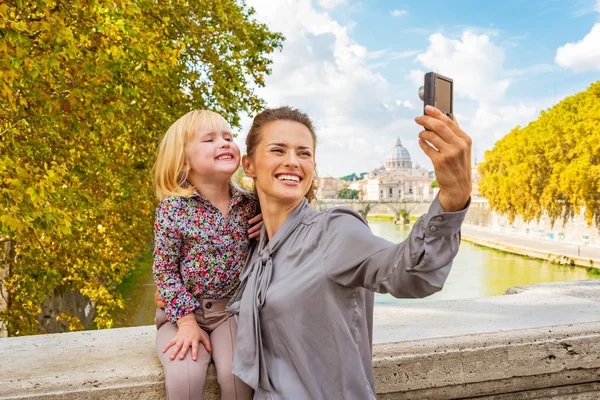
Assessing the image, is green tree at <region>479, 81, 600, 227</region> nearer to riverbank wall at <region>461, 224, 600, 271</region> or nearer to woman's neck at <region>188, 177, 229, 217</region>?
riverbank wall at <region>461, 224, 600, 271</region>

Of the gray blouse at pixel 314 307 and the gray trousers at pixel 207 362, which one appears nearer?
the gray blouse at pixel 314 307

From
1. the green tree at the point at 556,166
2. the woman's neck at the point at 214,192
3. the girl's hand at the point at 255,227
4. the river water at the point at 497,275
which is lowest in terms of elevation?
the river water at the point at 497,275

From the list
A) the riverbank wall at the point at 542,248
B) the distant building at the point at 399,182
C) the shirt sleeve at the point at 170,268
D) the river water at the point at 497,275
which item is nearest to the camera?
the shirt sleeve at the point at 170,268

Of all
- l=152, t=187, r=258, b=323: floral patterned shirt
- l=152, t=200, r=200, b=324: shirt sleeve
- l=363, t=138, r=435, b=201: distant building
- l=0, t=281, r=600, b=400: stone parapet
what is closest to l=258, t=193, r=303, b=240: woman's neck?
l=152, t=187, r=258, b=323: floral patterned shirt

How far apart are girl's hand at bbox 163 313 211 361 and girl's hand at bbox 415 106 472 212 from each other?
0.82 metres

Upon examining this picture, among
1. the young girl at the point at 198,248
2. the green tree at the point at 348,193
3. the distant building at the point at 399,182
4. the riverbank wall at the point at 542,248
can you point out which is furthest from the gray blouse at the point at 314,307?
the green tree at the point at 348,193

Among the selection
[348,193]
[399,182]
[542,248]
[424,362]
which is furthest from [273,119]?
[348,193]

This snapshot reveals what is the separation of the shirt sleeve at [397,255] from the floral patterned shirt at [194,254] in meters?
0.43

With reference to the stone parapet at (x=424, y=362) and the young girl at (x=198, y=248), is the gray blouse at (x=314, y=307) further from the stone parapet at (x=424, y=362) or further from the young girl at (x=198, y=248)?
the stone parapet at (x=424, y=362)

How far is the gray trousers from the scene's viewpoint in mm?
1418

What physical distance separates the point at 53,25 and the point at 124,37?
36.1 inches

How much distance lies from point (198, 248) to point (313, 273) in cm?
46

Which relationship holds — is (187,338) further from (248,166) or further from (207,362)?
(248,166)

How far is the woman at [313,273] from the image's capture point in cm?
99
